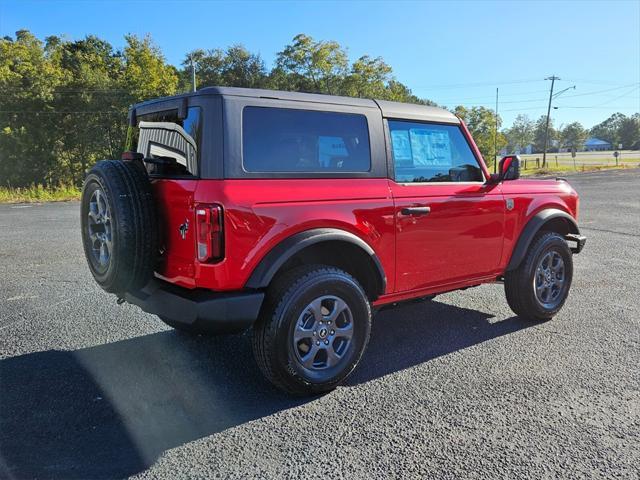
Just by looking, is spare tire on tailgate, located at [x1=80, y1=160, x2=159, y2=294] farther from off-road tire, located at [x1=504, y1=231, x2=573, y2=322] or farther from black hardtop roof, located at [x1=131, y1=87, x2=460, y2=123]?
off-road tire, located at [x1=504, y1=231, x2=573, y2=322]

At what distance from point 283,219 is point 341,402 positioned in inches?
48.3

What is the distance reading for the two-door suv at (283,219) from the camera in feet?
9.48

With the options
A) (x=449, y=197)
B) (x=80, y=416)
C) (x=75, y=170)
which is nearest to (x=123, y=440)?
(x=80, y=416)

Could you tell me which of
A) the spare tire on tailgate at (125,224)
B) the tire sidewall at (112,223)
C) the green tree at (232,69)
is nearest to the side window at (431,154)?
the spare tire on tailgate at (125,224)

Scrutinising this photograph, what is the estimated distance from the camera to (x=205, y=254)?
2844 millimetres

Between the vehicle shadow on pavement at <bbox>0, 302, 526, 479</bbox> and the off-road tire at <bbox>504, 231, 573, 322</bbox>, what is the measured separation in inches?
7.6

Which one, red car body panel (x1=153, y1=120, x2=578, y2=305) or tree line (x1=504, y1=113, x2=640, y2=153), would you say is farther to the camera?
tree line (x1=504, y1=113, x2=640, y2=153)

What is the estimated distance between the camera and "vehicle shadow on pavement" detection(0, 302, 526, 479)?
8.44 feet

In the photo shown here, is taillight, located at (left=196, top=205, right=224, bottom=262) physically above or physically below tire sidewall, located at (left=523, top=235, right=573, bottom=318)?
above

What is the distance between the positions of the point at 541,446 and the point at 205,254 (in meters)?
2.12

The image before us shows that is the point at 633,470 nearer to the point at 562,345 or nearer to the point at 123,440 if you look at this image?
the point at 562,345

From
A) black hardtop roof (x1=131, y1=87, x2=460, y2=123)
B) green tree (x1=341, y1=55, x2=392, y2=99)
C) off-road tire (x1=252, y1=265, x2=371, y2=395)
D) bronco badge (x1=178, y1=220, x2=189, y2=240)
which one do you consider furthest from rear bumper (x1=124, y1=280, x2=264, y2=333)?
green tree (x1=341, y1=55, x2=392, y2=99)

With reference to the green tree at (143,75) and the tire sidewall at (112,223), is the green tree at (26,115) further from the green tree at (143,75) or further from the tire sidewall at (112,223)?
the tire sidewall at (112,223)

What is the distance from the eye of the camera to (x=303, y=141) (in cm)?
331
